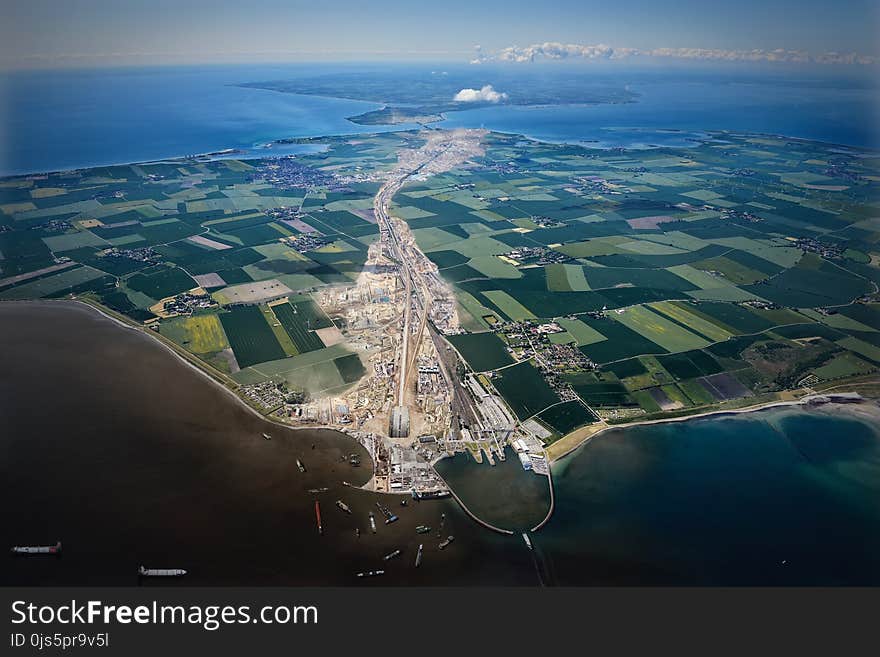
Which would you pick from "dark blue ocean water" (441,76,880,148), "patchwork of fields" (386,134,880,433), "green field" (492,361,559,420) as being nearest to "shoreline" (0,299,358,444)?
"green field" (492,361,559,420)

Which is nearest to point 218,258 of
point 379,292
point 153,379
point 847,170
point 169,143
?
point 379,292

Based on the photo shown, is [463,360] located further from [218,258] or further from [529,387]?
[218,258]

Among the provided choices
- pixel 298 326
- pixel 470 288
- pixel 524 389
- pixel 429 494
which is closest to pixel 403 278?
pixel 470 288

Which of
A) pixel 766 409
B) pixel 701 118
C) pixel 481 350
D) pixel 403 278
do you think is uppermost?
pixel 701 118

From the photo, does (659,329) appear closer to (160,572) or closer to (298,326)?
(298,326)

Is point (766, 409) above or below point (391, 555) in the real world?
above

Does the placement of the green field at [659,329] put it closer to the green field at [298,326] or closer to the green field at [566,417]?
the green field at [566,417]

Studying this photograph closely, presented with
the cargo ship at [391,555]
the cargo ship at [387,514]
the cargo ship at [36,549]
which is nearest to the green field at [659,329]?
the cargo ship at [387,514]
